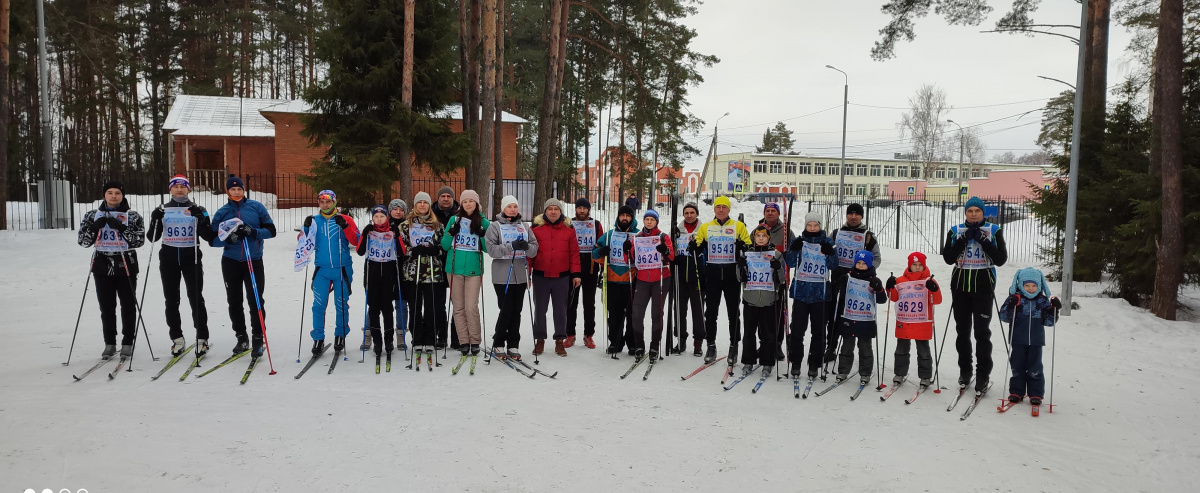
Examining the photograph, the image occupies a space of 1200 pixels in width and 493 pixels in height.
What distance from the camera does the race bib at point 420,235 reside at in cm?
723

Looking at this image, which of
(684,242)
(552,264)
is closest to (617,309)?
(552,264)

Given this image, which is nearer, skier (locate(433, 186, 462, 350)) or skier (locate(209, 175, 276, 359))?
skier (locate(209, 175, 276, 359))

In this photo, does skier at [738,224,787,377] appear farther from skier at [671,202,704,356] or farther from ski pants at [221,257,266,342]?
ski pants at [221,257,266,342]

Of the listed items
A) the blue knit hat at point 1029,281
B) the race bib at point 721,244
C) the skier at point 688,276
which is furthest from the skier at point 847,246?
the skier at point 688,276

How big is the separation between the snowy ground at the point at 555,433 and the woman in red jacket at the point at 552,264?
0.56 metres

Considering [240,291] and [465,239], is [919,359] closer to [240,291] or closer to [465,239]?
[465,239]

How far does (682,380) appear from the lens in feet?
22.1

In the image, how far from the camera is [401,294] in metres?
7.46

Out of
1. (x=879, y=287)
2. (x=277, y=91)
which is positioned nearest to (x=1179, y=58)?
(x=879, y=287)

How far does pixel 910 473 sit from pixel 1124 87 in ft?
37.6

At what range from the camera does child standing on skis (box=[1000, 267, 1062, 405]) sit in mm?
5930

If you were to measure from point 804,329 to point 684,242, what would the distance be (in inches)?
68.6

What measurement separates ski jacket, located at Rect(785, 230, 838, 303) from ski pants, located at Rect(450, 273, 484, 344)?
3393mm

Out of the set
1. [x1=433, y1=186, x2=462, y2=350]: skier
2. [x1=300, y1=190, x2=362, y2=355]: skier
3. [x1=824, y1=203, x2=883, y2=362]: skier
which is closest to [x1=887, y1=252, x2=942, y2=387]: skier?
[x1=824, y1=203, x2=883, y2=362]: skier
